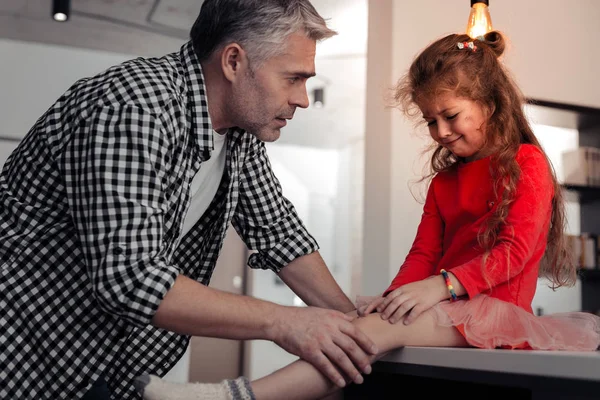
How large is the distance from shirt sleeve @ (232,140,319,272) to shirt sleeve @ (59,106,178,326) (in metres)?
0.48

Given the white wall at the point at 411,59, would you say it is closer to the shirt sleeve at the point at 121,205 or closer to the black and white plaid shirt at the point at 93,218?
the black and white plaid shirt at the point at 93,218

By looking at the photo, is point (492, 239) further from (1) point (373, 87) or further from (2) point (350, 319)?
(1) point (373, 87)

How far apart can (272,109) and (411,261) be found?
540 millimetres

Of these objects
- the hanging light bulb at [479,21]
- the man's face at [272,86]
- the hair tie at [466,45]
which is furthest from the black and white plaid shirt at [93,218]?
the hanging light bulb at [479,21]

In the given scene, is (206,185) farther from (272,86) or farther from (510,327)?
(510,327)

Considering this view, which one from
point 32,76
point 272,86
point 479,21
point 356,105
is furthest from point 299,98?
point 356,105

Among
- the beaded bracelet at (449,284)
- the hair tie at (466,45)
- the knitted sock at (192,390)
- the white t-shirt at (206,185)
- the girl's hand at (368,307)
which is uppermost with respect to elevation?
the hair tie at (466,45)

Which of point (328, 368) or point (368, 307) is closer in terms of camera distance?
point (328, 368)

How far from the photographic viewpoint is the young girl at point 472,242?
4.03 ft

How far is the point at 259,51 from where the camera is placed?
55.9 inches

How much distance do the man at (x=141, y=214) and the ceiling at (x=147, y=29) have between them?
2.61 meters

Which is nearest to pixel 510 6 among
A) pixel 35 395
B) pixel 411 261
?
pixel 411 261

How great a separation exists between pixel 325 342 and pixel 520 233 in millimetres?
538

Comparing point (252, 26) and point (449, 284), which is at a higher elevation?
point (252, 26)
